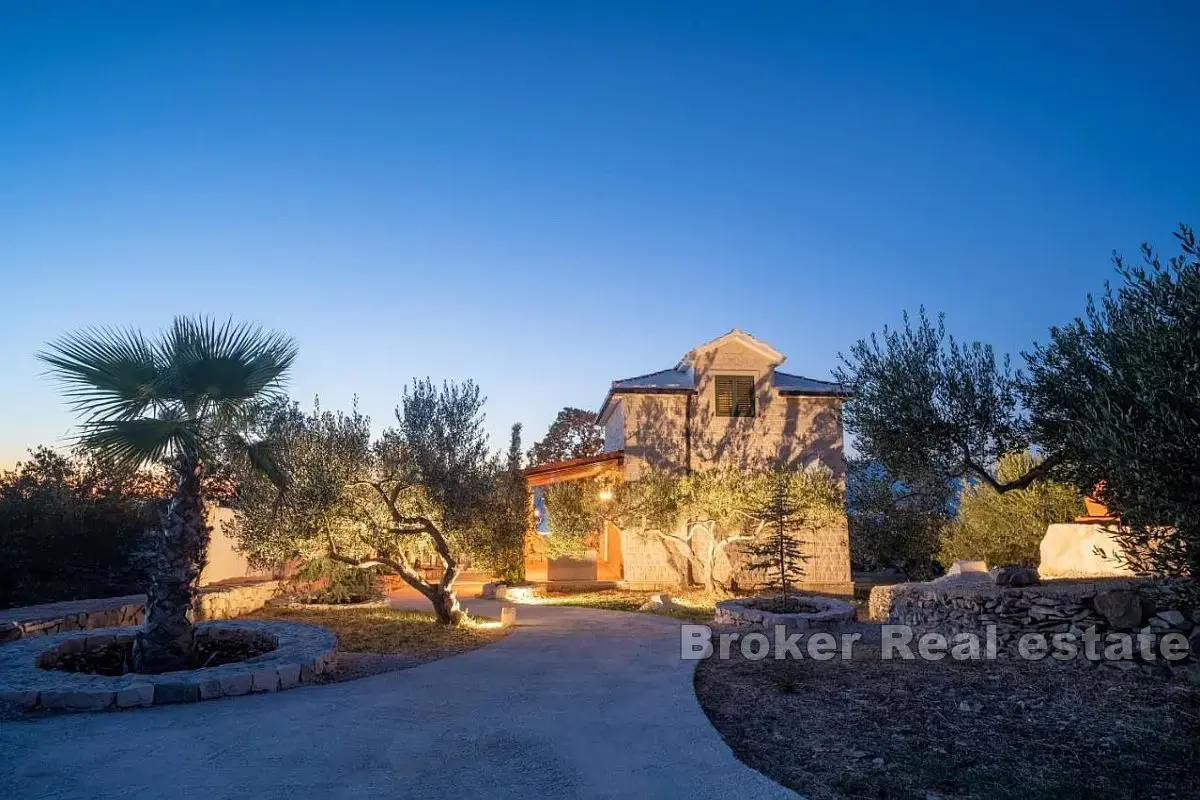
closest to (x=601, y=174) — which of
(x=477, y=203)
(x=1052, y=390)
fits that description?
(x=477, y=203)

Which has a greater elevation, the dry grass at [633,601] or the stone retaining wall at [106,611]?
the stone retaining wall at [106,611]

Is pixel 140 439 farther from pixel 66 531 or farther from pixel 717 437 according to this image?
pixel 717 437

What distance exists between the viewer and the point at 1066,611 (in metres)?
9.70

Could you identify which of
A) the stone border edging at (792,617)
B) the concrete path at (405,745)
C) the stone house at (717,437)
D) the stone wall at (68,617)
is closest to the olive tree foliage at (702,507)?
the stone house at (717,437)

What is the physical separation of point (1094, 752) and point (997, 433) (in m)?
5.53

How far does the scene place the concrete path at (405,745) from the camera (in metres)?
4.96

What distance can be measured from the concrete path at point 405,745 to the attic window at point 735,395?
14641 millimetres

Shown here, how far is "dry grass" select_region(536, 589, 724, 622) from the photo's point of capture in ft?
53.0

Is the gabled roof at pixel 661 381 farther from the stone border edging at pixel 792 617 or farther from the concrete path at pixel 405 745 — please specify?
the concrete path at pixel 405 745

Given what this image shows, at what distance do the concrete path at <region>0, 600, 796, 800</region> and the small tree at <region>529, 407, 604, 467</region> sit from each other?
1483 inches

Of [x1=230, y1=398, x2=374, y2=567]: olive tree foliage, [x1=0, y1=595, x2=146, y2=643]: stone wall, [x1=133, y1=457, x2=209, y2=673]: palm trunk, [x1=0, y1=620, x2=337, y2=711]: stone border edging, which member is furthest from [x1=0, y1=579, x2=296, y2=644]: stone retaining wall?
[x1=230, y1=398, x2=374, y2=567]: olive tree foliage

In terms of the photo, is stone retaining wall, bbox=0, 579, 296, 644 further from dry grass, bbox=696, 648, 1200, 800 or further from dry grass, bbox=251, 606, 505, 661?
dry grass, bbox=696, 648, 1200, 800

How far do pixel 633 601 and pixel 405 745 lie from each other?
13.1 meters

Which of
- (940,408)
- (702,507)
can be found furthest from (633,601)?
(940,408)
